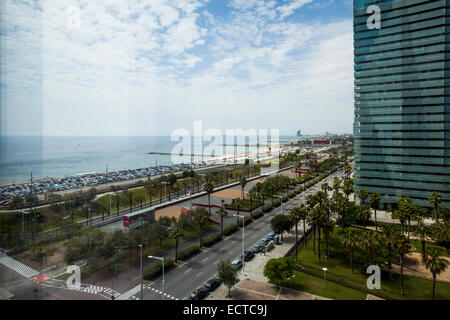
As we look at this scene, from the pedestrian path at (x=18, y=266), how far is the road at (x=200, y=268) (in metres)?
11.6

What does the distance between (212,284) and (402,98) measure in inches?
1995

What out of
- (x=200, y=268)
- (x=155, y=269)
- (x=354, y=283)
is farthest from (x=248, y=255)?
(x=354, y=283)

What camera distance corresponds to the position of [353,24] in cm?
5753

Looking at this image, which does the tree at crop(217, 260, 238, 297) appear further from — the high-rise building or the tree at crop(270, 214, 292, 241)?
the high-rise building

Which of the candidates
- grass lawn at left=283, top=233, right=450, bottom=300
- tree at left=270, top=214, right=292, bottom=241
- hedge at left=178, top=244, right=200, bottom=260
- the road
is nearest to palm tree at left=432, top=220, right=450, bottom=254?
grass lawn at left=283, top=233, right=450, bottom=300

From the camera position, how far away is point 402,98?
2111 inches

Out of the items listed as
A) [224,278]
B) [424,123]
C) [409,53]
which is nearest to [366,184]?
[424,123]

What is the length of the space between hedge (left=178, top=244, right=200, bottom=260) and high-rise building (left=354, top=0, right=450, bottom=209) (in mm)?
41265

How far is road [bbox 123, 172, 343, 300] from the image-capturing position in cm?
2511

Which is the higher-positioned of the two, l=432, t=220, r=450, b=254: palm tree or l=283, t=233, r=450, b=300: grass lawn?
l=432, t=220, r=450, b=254: palm tree

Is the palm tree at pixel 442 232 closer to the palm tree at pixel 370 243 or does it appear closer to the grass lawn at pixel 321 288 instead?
the palm tree at pixel 370 243

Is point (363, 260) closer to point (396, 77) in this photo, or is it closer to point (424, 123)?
point (424, 123)

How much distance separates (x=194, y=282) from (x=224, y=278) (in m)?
4.15
